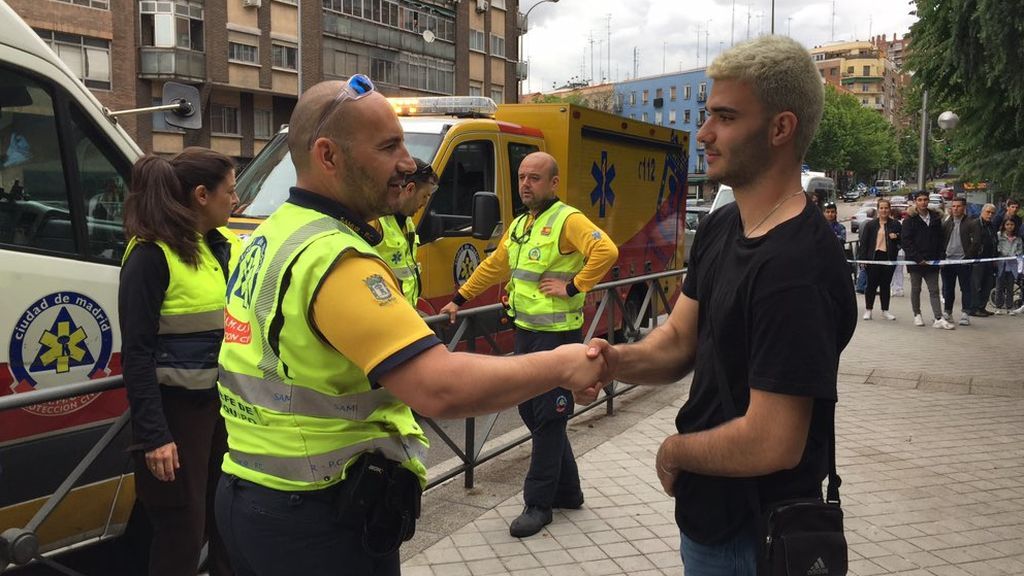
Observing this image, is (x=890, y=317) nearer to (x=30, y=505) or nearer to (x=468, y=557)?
(x=468, y=557)

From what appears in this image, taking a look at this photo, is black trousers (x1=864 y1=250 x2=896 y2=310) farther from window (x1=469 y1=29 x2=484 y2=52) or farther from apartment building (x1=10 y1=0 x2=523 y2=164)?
window (x1=469 y1=29 x2=484 y2=52)

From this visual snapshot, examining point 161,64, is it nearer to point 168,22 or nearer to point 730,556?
point 168,22

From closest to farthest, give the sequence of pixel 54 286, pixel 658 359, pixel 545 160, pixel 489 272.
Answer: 1. pixel 658 359
2. pixel 54 286
3. pixel 545 160
4. pixel 489 272

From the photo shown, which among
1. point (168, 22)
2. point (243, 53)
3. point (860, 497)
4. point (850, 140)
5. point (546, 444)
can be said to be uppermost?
point (850, 140)

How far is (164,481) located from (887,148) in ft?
367

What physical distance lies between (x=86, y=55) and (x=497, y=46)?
2746cm

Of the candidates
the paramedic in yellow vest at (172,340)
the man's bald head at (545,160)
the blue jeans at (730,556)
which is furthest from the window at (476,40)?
the blue jeans at (730,556)

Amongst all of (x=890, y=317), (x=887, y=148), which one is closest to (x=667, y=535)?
(x=890, y=317)

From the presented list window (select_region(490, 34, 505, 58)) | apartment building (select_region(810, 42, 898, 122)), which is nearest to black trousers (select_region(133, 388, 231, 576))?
window (select_region(490, 34, 505, 58))

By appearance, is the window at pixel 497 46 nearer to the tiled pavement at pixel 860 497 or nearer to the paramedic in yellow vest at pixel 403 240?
the tiled pavement at pixel 860 497

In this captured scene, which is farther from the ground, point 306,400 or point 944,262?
point 306,400

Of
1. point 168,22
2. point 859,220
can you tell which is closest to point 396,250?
point 168,22

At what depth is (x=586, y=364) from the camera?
1988 mm

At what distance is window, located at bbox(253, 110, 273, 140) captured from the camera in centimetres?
3878
